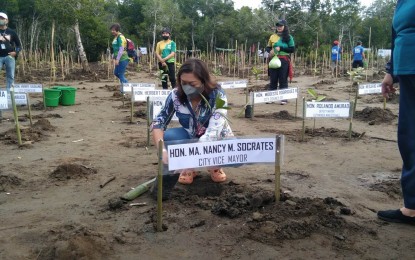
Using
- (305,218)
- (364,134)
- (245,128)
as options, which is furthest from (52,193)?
(364,134)

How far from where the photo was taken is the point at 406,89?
8.64 ft

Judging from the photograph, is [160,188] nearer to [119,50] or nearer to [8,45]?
[8,45]

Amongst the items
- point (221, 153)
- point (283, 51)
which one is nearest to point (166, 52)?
point (283, 51)

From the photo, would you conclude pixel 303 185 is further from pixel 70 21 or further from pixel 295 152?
pixel 70 21

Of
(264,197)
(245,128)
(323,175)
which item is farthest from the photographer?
(245,128)

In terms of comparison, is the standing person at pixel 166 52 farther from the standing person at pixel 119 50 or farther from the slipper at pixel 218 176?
the slipper at pixel 218 176

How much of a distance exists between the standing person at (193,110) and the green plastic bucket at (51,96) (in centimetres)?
546

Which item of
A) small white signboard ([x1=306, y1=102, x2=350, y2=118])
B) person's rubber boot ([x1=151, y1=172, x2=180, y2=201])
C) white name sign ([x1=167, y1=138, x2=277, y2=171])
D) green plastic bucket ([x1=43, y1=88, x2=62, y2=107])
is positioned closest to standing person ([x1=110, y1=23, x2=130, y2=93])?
green plastic bucket ([x1=43, y1=88, x2=62, y2=107])

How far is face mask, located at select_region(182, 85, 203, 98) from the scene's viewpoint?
3143 millimetres

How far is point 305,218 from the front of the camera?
2.75 m

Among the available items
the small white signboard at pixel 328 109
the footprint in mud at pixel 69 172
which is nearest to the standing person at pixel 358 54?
the small white signboard at pixel 328 109

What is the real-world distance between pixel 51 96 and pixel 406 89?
7132 millimetres

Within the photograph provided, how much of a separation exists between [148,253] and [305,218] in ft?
3.76

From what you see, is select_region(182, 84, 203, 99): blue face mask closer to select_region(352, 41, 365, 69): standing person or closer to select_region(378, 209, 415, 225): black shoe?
select_region(378, 209, 415, 225): black shoe
